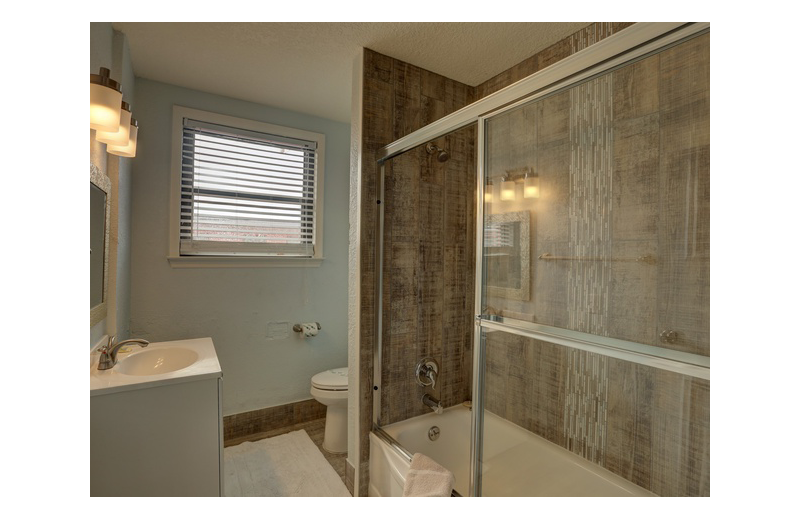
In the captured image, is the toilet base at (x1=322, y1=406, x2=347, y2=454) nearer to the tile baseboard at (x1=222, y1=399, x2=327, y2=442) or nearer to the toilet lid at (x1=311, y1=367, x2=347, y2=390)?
the toilet lid at (x1=311, y1=367, x2=347, y2=390)

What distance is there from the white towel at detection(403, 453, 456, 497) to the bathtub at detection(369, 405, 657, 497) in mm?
90

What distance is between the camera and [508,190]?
1.13 metres

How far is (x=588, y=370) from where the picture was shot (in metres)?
1.20

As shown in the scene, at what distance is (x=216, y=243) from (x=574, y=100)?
5.78 ft

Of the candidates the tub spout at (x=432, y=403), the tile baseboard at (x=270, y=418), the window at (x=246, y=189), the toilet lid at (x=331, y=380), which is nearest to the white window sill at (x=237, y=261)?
the window at (x=246, y=189)

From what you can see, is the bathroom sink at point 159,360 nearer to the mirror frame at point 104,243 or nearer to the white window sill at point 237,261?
the mirror frame at point 104,243

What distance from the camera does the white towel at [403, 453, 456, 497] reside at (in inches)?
41.7

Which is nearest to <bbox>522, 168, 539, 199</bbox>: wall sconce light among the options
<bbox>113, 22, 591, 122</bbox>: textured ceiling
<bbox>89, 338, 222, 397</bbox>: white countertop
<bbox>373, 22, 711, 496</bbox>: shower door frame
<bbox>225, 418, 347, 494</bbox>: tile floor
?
<bbox>373, 22, 711, 496</bbox>: shower door frame

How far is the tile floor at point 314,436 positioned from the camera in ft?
5.44

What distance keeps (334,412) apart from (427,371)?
605 mm

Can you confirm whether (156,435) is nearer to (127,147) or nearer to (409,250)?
(127,147)
